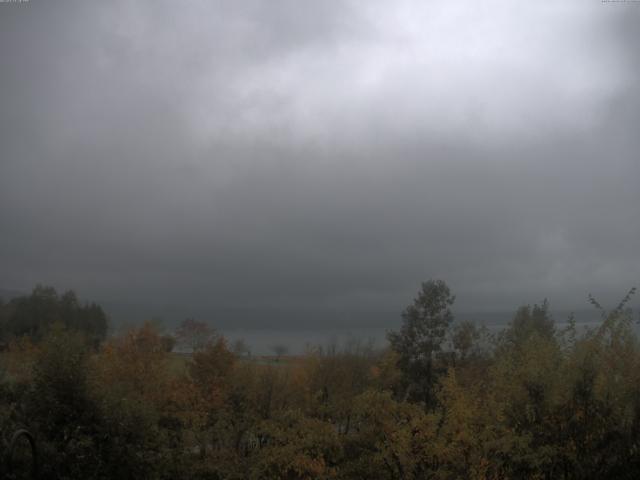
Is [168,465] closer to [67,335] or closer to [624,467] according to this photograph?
[67,335]

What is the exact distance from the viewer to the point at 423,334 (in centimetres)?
5725

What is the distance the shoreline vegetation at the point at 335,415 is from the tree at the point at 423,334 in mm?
2871

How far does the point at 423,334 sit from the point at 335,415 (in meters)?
17.2

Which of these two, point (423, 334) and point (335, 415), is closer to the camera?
point (335, 415)

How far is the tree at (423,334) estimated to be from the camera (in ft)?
185

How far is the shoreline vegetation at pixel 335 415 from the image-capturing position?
2214 centimetres

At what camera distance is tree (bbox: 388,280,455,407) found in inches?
2223

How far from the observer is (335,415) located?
1679 inches

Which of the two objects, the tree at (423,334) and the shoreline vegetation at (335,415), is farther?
the tree at (423,334)

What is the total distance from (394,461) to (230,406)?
1773 cm

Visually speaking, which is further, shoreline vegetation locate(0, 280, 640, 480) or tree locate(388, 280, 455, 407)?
tree locate(388, 280, 455, 407)

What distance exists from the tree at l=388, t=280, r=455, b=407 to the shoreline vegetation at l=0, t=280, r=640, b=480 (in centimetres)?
287

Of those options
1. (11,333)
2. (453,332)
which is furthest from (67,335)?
(11,333)

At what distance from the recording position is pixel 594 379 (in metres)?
22.0
